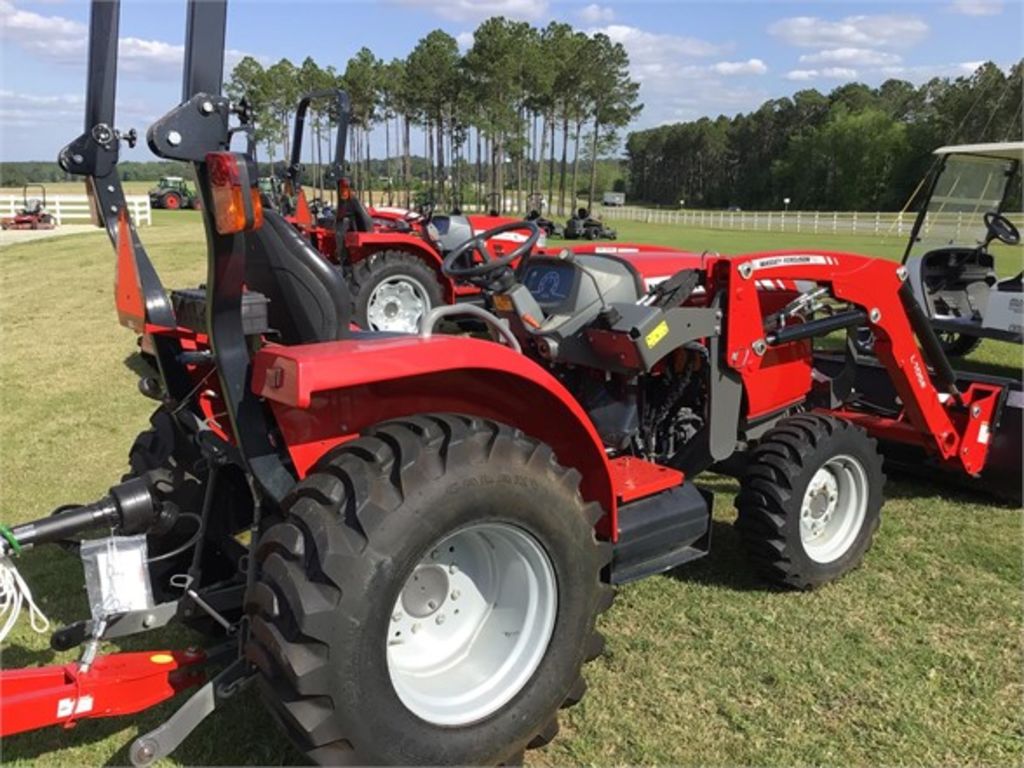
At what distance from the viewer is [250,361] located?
2230 mm

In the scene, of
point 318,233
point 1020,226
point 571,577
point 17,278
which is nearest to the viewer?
point 571,577

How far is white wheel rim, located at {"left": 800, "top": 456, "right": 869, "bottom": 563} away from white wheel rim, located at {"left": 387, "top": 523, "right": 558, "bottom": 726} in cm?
158

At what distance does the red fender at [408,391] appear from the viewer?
80.7 inches

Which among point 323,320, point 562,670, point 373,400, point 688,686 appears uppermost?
point 323,320

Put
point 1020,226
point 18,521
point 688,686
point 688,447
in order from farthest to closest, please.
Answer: point 1020,226 → point 18,521 → point 688,447 → point 688,686

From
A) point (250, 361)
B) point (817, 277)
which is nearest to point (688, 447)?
point (817, 277)

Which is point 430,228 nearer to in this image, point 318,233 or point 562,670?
point 318,233

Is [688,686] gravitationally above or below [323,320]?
below

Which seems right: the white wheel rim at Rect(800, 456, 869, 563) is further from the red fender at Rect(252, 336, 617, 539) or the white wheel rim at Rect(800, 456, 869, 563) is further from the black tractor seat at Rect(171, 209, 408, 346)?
the black tractor seat at Rect(171, 209, 408, 346)

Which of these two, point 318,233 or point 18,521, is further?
point 318,233

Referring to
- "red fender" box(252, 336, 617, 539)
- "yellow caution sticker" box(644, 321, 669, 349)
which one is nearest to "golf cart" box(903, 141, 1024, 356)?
"yellow caution sticker" box(644, 321, 669, 349)

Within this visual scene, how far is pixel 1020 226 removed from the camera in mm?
8242

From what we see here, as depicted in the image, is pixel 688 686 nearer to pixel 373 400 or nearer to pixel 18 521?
pixel 373 400

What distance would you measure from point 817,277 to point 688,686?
186 centimetres
